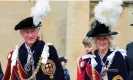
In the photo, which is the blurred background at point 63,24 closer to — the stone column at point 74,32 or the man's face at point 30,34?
the stone column at point 74,32

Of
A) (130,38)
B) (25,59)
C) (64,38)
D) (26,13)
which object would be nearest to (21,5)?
(26,13)

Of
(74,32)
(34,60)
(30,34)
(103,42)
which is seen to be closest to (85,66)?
(103,42)

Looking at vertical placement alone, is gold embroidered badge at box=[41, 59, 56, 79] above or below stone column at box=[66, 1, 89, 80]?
below

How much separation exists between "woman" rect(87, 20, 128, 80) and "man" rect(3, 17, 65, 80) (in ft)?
1.81

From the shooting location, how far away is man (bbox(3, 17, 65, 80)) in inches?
367

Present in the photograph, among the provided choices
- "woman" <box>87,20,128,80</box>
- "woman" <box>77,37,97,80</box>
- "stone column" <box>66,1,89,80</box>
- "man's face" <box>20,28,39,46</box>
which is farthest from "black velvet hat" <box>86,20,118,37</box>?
"stone column" <box>66,1,89,80</box>

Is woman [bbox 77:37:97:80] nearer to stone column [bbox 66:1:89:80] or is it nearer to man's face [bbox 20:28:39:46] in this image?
man's face [bbox 20:28:39:46]

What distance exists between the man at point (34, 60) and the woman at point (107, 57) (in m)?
0.55

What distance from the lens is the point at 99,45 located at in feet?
30.3

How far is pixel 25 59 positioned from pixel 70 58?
686 centimetres

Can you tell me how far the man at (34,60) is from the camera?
30.6ft

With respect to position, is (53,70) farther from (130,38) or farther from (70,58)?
A: (130,38)

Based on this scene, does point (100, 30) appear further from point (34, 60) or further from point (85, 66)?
point (34, 60)

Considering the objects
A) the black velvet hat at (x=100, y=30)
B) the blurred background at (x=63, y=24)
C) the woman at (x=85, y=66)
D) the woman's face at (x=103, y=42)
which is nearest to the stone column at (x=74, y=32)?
the blurred background at (x=63, y=24)
